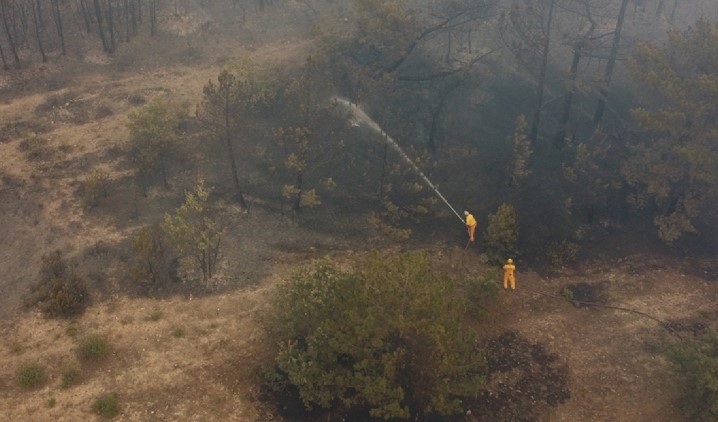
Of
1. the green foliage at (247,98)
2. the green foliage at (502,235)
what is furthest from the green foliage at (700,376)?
the green foliage at (247,98)

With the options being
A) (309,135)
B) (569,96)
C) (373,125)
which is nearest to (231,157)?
(309,135)

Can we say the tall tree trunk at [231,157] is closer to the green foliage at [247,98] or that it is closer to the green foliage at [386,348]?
the green foliage at [247,98]

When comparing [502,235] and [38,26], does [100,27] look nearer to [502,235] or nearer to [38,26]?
[38,26]

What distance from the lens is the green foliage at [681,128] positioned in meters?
28.6

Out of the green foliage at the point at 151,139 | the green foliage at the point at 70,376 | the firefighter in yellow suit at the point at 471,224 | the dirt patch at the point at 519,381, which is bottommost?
the dirt patch at the point at 519,381

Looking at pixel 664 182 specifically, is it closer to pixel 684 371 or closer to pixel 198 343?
pixel 684 371

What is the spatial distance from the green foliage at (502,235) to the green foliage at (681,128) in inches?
378

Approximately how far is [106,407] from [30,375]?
361 centimetres

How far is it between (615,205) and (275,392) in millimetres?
26063

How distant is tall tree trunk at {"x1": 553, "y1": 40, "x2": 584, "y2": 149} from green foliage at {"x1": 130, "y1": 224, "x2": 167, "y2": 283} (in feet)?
94.4

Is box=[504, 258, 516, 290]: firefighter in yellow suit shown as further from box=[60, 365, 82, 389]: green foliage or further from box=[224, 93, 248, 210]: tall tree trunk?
box=[60, 365, 82, 389]: green foliage

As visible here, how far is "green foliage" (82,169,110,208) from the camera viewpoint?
2908cm

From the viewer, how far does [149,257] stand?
25422 millimetres

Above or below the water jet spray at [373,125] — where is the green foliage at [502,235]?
below
